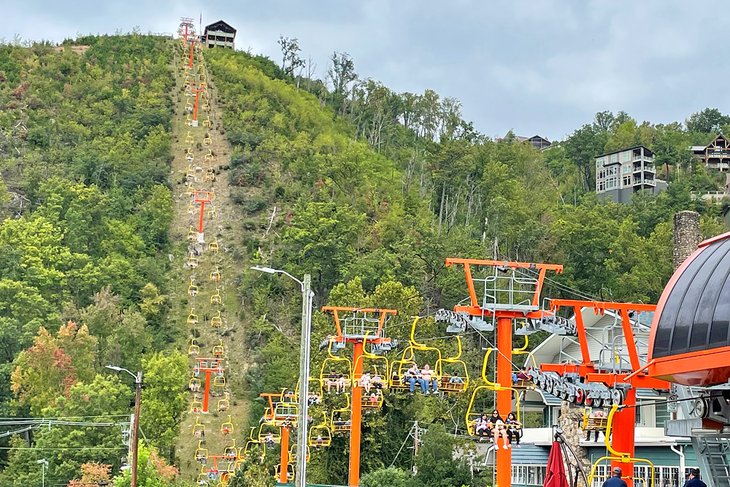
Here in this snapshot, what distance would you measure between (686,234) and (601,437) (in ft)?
27.2

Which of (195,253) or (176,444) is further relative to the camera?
(195,253)

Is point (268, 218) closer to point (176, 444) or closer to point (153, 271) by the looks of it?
point (153, 271)

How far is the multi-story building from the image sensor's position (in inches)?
4161

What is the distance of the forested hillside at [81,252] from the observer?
60.9 metres

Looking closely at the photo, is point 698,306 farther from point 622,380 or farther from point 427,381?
point 427,381

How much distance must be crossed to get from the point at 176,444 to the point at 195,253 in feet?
99.4

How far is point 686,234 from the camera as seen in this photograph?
37.1 metres

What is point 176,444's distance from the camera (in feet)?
232

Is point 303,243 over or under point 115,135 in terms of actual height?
under

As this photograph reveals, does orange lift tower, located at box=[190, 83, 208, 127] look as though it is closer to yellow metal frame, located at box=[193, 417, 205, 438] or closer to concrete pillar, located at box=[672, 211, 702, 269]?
yellow metal frame, located at box=[193, 417, 205, 438]

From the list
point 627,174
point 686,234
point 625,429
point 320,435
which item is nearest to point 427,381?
point 625,429

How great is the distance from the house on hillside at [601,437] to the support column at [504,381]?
4.73 meters

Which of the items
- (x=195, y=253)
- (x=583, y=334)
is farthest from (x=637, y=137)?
(x=583, y=334)

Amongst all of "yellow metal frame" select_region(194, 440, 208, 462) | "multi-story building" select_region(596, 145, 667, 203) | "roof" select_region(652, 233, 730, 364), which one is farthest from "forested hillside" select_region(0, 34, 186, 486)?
"multi-story building" select_region(596, 145, 667, 203)
